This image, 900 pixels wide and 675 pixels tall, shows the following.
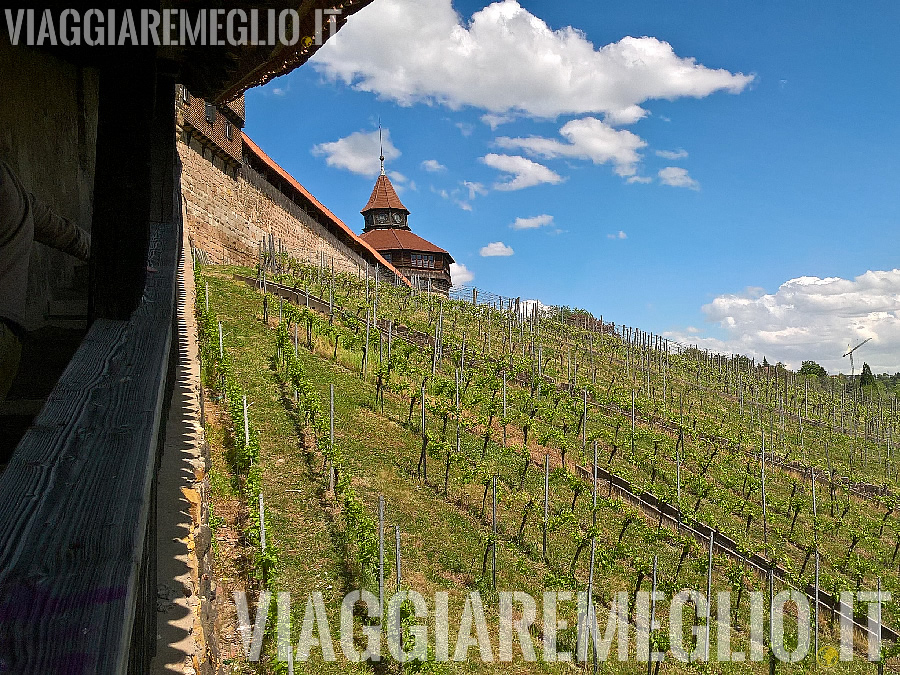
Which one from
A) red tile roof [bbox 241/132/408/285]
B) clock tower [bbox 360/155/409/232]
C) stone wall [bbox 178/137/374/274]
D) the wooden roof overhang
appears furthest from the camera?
clock tower [bbox 360/155/409/232]

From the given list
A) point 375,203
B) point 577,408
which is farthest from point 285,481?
point 375,203

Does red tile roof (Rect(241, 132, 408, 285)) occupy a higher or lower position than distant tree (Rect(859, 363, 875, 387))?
higher

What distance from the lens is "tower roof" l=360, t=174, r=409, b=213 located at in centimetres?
5622

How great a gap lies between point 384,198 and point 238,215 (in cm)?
3087

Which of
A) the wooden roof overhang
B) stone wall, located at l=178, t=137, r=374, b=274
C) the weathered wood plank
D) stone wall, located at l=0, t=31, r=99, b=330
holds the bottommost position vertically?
the weathered wood plank

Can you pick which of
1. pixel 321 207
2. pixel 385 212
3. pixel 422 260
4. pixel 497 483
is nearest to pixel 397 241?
pixel 422 260

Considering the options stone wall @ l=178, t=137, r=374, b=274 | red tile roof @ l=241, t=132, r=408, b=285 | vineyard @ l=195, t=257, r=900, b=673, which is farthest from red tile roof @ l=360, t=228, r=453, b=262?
vineyard @ l=195, t=257, r=900, b=673

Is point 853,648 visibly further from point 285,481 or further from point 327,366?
point 327,366

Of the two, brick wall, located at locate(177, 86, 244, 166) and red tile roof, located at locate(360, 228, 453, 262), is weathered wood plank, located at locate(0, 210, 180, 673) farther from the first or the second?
red tile roof, located at locate(360, 228, 453, 262)

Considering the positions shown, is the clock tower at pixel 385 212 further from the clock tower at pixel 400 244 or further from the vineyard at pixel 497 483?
the vineyard at pixel 497 483

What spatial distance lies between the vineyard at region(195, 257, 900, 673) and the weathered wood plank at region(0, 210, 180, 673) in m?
6.05

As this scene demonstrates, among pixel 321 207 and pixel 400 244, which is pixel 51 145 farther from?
pixel 400 244

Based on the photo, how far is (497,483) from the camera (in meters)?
13.9

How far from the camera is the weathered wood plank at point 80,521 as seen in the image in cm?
78
